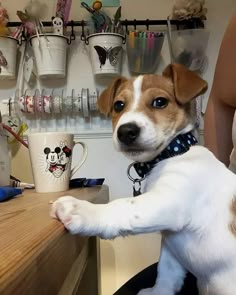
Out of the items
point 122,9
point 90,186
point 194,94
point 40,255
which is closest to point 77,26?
point 122,9

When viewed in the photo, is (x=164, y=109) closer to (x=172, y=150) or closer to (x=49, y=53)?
(x=172, y=150)

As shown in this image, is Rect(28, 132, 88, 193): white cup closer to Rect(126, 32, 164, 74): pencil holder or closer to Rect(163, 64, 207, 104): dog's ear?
Rect(163, 64, 207, 104): dog's ear

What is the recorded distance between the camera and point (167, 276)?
2.69 feet

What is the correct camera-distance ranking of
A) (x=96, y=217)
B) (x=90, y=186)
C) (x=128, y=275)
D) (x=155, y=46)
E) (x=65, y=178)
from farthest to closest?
1. (x=128, y=275)
2. (x=155, y=46)
3. (x=90, y=186)
4. (x=65, y=178)
5. (x=96, y=217)

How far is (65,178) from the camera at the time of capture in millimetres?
978

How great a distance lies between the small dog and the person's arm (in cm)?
25

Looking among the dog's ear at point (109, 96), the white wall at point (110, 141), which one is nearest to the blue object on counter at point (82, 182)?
the dog's ear at point (109, 96)

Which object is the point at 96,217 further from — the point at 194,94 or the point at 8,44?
the point at 8,44

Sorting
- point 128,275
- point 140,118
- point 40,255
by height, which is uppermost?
point 140,118

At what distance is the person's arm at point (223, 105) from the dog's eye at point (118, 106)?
0.34m

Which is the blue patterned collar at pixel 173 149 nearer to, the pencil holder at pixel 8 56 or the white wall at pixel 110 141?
the white wall at pixel 110 141

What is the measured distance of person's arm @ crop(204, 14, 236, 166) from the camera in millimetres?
1021

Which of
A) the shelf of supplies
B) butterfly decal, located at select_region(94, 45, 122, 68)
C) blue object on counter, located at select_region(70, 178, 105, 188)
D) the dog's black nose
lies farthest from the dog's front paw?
the shelf of supplies

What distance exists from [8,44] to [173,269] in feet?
3.61
